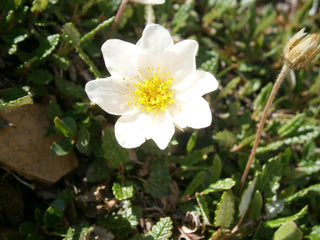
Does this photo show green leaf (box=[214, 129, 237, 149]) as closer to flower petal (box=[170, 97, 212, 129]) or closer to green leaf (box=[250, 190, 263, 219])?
green leaf (box=[250, 190, 263, 219])

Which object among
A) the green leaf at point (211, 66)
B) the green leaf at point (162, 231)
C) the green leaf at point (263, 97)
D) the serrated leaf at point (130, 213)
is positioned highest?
the green leaf at point (211, 66)

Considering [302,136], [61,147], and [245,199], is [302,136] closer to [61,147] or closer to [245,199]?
[245,199]

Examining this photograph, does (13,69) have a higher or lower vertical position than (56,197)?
higher

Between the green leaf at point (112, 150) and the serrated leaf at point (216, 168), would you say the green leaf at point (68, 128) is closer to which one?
the green leaf at point (112, 150)

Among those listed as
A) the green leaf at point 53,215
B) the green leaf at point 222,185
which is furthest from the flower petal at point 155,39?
the green leaf at point 53,215

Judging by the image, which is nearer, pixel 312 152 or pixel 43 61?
pixel 43 61

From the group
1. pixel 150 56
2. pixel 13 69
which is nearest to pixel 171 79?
pixel 150 56

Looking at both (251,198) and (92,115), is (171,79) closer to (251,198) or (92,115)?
(92,115)
